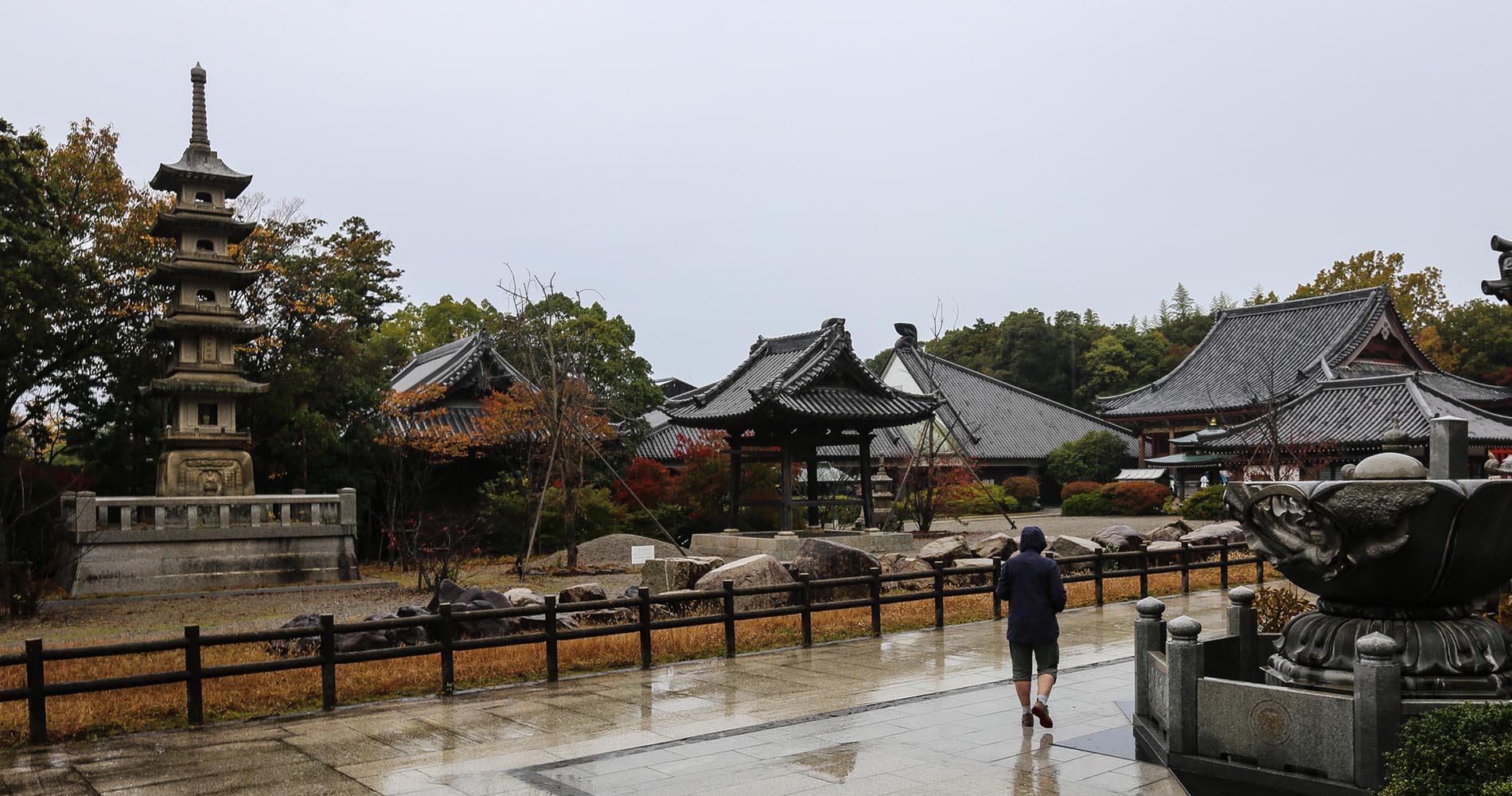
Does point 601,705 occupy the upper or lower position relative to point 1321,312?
lower

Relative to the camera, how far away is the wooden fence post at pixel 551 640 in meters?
11.0

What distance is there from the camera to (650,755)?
26.4 feet

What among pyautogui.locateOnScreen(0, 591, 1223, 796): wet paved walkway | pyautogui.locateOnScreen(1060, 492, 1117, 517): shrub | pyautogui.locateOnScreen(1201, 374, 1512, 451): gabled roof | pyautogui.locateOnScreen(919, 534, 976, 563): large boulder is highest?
pyautogui.locateOnScreen(1201, 374, 1512, 451): gabled roof

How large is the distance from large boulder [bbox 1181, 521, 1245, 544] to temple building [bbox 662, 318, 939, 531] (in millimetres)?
7318

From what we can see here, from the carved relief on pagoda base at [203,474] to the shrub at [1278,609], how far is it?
71.9 ft

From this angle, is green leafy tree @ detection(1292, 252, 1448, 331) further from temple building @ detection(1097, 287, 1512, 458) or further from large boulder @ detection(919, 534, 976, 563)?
large boulder @ detection(919, 534, 976, 563)

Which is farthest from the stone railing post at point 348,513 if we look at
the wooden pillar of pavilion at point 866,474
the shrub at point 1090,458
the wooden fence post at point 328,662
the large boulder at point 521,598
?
the shrub at point 1090,458

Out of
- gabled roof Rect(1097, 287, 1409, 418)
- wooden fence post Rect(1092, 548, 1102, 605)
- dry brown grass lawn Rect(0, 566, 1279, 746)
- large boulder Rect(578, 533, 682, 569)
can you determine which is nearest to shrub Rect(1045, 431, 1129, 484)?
gabled roof Rect(1097, 287, 1409, 418)

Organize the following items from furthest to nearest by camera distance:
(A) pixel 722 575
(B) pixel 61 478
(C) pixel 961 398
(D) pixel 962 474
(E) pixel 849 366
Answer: (C) pixel 961 398, (D) pixel 962 474, (E) pixel 849 366, (B) pixel 61 478, (A) pixel 722 575

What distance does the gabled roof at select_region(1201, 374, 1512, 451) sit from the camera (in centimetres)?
3397

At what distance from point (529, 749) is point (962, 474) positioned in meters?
32.6

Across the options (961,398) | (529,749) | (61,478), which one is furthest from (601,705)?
(961,398)

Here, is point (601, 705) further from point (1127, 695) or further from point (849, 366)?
point (849, 366)

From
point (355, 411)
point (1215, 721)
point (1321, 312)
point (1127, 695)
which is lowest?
point (1127, 695)
